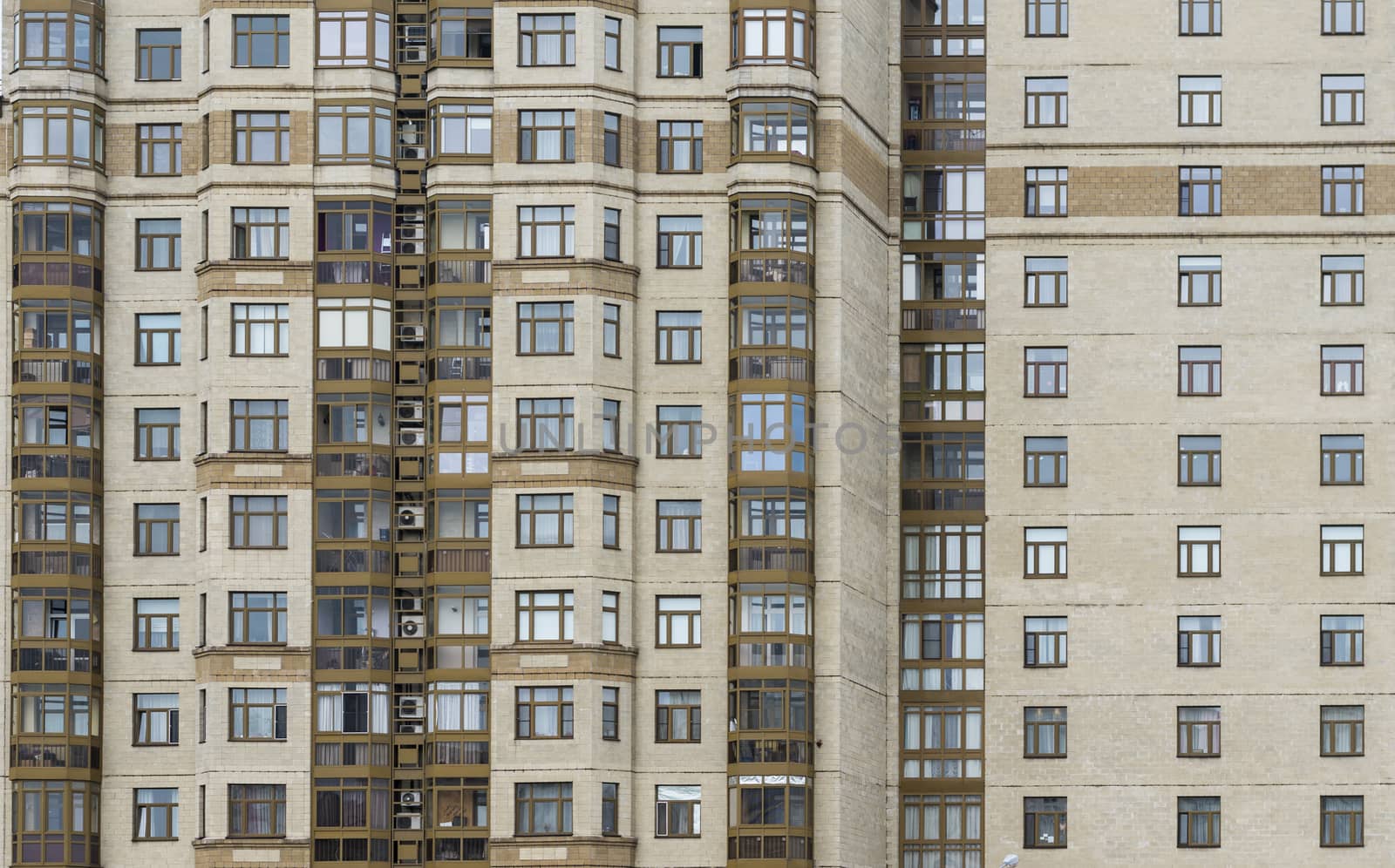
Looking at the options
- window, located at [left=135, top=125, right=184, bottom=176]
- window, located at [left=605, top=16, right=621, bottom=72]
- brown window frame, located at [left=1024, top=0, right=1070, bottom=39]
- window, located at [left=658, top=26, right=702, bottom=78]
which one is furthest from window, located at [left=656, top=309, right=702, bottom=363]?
window, located at [left=135, top=125, right=184, bottom=176]

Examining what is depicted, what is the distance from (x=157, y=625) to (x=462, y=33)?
19.6 metres

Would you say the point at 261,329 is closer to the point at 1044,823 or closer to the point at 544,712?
the point at 544,712

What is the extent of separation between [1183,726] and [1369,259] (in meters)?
15.6

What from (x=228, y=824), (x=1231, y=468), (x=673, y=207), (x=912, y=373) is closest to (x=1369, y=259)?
(x=1231, y=468)

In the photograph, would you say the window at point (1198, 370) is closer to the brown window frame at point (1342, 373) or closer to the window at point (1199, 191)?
the brown window frame at point (1342, 373)

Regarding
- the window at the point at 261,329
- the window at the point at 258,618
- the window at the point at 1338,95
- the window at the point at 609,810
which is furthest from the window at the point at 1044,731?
the window at the point at 261,329

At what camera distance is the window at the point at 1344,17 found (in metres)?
96.1

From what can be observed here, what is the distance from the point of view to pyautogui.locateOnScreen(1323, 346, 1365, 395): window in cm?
9500

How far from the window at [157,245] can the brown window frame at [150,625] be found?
991cm

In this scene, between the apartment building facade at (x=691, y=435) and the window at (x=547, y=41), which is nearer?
the apartment building facade at (x=691, y=435)

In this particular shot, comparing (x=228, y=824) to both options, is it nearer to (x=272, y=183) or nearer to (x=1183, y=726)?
(x=272, y=183)

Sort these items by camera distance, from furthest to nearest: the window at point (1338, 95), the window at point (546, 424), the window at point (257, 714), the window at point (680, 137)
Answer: the window at point (1338, 95)
the window at point (680, 137)
the window at point (546, 424)
the window at point (257, 714)

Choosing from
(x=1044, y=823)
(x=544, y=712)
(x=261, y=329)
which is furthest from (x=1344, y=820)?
(x=261, y=329)

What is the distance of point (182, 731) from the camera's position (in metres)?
90.8
